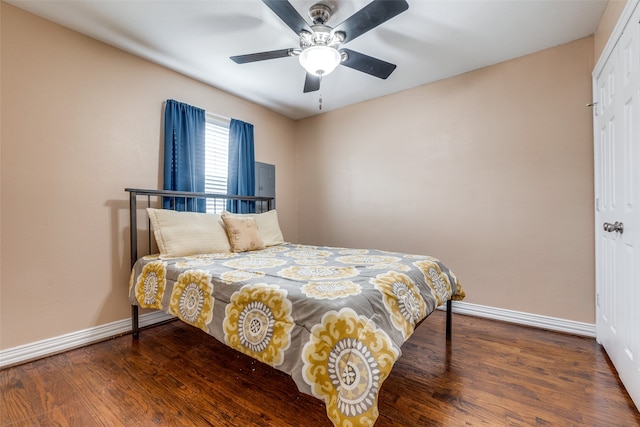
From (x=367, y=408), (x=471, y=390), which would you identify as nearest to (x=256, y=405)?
(x=367, y=408)

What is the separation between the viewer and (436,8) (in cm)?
197

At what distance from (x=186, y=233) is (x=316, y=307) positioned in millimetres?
1688

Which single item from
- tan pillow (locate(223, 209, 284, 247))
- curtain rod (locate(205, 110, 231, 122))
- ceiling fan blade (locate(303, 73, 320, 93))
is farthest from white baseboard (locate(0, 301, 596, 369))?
ceiling fan blade (locate(303, 73, 320, 93))

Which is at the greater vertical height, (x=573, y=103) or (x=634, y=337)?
(x=573, y=103)

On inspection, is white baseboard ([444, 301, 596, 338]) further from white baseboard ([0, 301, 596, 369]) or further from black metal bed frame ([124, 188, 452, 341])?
black metal bed frame ([124, 188, 452, 341])

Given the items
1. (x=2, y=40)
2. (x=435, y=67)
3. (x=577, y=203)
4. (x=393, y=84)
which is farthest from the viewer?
(x=393, y=84)

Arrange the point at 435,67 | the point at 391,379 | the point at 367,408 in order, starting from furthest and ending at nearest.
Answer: the point at 435,67
the point at 391,379
the point at 367,408

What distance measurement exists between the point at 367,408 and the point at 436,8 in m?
2.44

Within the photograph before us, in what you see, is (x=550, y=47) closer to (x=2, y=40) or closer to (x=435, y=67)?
(x=435, y=67)

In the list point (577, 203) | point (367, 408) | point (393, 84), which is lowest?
point (367, 408)

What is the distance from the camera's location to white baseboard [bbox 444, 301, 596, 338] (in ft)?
→ 7.62

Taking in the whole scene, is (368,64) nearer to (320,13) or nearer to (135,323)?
(320,13)

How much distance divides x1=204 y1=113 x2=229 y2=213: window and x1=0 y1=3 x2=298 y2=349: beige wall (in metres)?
0.53

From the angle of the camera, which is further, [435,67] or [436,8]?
[435,67]
